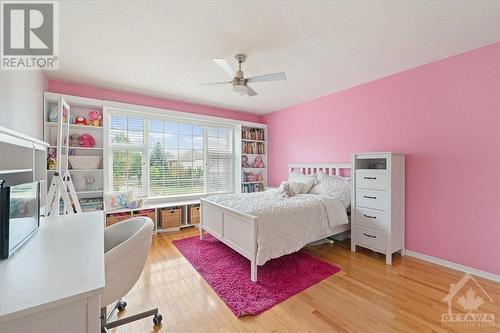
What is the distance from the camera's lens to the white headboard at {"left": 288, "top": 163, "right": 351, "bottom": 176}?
3516mm

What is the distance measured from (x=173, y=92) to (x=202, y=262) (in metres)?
2.69

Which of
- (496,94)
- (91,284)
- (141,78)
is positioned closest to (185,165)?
(141,78)

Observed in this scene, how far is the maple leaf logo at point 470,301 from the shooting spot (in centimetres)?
181

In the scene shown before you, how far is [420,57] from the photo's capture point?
2453 millimetres

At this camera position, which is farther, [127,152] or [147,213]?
[127,152]

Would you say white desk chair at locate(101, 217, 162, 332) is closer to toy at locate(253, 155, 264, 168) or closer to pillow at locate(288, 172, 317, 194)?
pillow at locate(288, 172, 317, 194)

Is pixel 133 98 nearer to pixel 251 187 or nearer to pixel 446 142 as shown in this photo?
pixel 251 187

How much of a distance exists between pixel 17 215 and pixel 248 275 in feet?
6.17

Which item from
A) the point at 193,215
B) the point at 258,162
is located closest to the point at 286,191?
the point at 193,215

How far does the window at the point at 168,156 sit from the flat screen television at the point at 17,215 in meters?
2.30

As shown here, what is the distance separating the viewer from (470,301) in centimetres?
189

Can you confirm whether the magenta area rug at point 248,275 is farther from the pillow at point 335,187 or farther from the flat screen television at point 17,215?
the flat screen television at point 17,215

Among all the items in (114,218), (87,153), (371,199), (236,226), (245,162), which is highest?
(87,153)

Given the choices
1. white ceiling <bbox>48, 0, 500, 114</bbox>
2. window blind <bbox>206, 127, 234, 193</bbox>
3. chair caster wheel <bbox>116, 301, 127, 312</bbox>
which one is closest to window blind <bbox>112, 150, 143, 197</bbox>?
white ceiling <bbox>48, 0, 500, 114</bbox>
